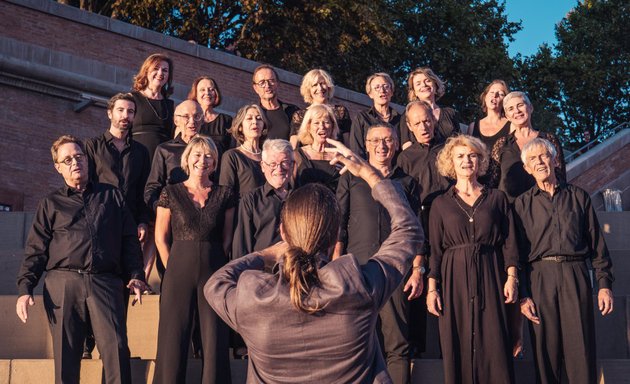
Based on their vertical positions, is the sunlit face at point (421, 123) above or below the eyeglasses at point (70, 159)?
above

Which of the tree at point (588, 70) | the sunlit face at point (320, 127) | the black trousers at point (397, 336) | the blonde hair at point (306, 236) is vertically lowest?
the black trousers at point (397, 336)

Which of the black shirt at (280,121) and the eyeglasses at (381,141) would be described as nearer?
the eyeglasses at (381,141)

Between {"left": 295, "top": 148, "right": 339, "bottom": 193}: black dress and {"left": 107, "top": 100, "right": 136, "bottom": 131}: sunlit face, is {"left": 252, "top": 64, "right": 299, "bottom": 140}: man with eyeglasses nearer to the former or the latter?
{"left": 295, "top": 148, "right": 339, "bottom": 193}: black dress

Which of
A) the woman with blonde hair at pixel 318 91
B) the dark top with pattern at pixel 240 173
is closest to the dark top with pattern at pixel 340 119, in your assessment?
the woman with blonde hair at pixel 318 91

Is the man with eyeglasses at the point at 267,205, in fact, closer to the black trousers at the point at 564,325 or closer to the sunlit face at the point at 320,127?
the sunlit face at the point at 320,127

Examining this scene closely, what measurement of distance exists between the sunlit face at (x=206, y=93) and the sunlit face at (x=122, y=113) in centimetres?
123

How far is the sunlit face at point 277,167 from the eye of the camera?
306 inches

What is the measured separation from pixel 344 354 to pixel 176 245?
153 inches

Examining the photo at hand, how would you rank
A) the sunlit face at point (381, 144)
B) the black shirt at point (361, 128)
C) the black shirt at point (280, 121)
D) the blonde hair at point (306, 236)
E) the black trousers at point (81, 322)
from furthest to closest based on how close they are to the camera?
1. the black shirt at point (280, 121)
2. the black shirt at point (361, 128)
3. the sunlit face at point (381, 144)
4. the black trousers at point (81, 322)
5. the blonde hair at point (306, 236)

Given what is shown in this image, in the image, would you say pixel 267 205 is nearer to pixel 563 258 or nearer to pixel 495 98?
pixel 563 258

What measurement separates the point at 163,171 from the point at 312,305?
17.1 ft

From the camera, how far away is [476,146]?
784 centimetres

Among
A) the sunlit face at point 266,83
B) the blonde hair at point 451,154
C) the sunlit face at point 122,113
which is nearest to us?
the blonde hair at point 451,154

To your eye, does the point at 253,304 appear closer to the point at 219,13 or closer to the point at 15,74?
the point at 15,74
